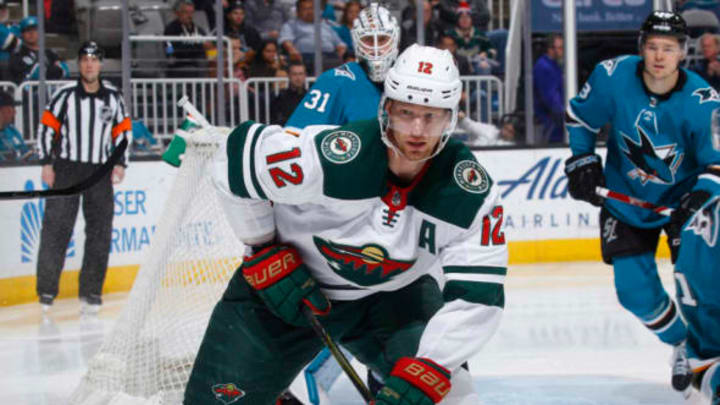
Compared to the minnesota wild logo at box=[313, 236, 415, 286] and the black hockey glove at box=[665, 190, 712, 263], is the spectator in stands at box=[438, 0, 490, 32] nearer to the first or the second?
the black hockey glove at box=[665, 190, 712, 263]

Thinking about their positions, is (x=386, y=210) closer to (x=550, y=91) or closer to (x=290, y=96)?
(x=290, y=96)

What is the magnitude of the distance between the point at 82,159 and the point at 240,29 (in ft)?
5.49

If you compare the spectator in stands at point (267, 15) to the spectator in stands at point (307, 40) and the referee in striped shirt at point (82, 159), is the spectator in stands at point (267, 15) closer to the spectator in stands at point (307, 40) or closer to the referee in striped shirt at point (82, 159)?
the spectator in stands at point (307, 40)

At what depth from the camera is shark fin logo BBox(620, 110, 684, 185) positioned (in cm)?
324

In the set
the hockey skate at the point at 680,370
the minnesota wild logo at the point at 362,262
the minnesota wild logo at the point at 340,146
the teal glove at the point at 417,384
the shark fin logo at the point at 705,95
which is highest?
the minnesota wild logo at the point at 340,146

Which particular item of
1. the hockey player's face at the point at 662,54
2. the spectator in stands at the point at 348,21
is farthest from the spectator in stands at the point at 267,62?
the hockey player's face at the point at 662,54

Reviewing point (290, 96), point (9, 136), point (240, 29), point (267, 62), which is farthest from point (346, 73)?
point (240, 29)

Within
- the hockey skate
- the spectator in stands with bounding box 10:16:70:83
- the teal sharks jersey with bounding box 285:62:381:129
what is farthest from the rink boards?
the hockey skate

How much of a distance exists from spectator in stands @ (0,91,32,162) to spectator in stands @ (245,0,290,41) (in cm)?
165

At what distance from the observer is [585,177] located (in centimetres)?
338

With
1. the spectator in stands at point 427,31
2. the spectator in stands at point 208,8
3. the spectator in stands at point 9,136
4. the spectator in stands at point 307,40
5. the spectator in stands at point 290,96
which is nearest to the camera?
the spectator in stands at point 9,136

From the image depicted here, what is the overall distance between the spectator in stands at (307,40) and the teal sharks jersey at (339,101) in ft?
10.5

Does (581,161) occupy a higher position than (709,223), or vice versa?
(709,223)

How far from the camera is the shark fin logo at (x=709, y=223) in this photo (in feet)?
6.34
